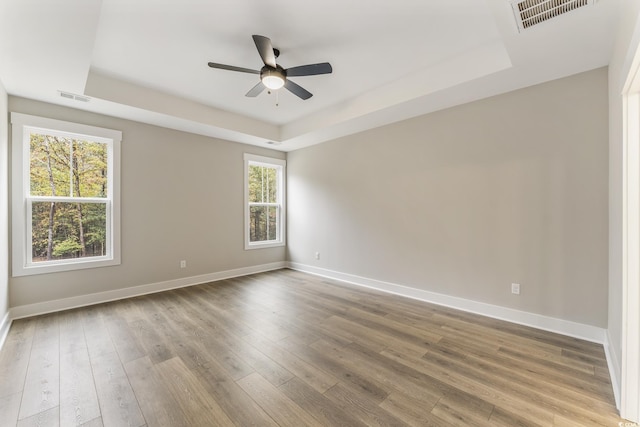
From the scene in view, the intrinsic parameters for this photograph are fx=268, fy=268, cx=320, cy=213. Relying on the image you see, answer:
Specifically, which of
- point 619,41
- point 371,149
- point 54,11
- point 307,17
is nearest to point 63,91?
point 54,11

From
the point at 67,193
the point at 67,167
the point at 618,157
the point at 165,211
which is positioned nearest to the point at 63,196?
the point at 67,193

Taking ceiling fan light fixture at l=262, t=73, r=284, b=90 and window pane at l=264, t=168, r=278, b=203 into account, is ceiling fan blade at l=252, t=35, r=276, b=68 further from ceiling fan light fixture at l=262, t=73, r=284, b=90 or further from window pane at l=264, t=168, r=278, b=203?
window pane at l=264, t=168, r=278, b=203

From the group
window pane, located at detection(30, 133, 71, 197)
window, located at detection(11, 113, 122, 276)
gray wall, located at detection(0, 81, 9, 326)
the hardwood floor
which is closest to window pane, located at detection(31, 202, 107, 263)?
window, located at detection(11, 113, 122, 276)

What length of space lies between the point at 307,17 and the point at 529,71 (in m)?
2.19

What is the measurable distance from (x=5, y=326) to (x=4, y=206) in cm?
126

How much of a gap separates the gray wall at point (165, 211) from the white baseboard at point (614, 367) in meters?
4.89

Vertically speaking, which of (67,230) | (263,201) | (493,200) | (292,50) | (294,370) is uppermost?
(292,50)

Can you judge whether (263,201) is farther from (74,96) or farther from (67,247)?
(74,96)

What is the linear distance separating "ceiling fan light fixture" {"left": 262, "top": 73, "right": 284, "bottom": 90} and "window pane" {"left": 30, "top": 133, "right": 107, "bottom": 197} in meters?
2.76

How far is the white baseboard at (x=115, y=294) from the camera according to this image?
318cm

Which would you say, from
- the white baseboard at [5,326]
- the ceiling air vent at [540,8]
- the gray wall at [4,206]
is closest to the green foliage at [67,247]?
the gray wall at [4,206]

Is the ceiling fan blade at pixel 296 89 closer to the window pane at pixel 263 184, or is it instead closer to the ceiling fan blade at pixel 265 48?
the ceiling fan blade at pixel 265 48

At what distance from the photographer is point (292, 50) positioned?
107 inches

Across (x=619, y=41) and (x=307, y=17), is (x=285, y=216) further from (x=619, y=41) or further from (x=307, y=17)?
(x=619, y=41)
